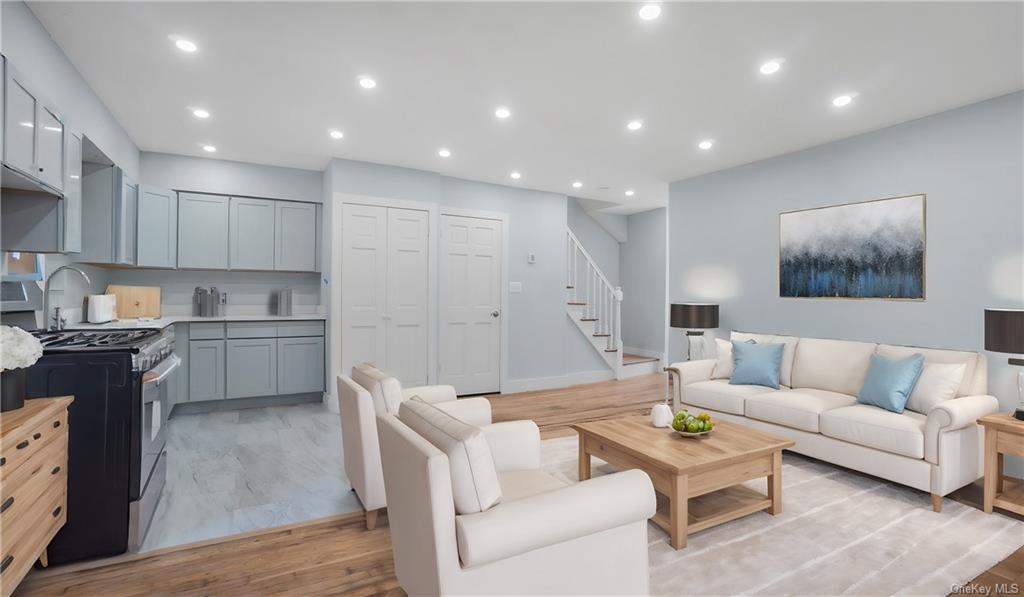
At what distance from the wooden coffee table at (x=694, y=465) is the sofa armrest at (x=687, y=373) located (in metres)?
1.29

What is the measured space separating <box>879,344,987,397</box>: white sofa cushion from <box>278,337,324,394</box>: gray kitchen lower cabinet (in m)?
5.37

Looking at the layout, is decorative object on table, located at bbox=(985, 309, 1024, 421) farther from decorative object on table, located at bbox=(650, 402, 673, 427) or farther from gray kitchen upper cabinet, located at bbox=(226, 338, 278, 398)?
gray kitchen upper cabinet, located at bbox=(226, 338, 278, 398)

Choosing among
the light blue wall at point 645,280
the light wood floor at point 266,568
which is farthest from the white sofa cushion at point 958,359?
the light blue wall at point 645,280

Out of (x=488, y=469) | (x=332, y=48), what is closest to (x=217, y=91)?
(x=332, y=48)

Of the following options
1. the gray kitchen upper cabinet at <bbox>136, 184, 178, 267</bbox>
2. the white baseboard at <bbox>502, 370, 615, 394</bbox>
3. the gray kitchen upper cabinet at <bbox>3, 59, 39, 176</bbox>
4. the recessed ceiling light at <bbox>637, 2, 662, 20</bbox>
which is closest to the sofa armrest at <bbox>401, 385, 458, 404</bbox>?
the gray kitchen upper cabinet at <bbox>3, 59, 39, 176</bbox>

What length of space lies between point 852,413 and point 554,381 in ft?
12.3

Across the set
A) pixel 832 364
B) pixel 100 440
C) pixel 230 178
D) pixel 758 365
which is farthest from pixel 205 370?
pixel 832 364

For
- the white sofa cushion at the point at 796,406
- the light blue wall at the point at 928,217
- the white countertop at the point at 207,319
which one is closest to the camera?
the light blue wall at the point at 928,217

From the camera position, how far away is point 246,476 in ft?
11.0

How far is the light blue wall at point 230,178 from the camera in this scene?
5000mm

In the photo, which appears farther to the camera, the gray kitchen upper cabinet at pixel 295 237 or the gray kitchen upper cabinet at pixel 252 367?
the gray kitchen upper cabinet at pixel 295 237

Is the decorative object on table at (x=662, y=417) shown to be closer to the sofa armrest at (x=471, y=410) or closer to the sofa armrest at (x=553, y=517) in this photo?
the sofa armrest at (x=471, y=410)

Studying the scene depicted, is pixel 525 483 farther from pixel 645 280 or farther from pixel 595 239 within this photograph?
pixel 595 239

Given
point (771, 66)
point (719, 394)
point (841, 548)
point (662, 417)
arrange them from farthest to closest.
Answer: point (719, 394), point (662, 417), point (771, 66), point (841, 548)
